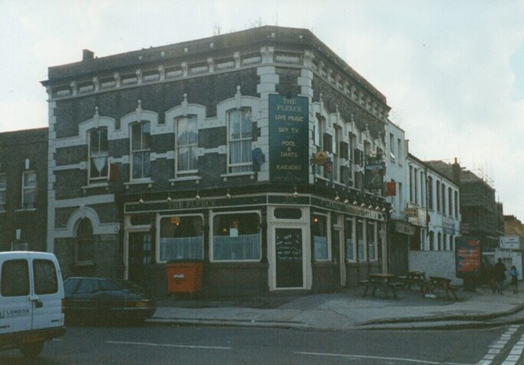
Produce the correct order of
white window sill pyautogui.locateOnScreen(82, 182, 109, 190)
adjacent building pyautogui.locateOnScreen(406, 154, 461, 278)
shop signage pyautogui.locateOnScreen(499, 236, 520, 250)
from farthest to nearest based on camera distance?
adjacent building pyautogui.locateOnScreen(406, 154, 461, 278) → shop signage pyautogui.locateOnScreen(499, 236, 520, 250) → white window sill pyautogui.locateOnScreen(82, 182, 109, 190)

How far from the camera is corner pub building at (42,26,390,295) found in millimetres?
23531

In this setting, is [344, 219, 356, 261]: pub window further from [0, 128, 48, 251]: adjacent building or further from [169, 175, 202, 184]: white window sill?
[0, 128, 48, 251]: adjacent building

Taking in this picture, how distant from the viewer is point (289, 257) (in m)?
23.4

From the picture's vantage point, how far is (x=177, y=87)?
1014 inches

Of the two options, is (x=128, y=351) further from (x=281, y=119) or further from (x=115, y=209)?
(x=115, y=209)

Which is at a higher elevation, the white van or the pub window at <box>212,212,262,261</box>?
the pub window at <box>212,212,262,261</box>

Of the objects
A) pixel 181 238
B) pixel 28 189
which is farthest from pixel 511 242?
pixel 28 189

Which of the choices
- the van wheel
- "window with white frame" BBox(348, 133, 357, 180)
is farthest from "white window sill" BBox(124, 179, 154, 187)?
the van wheel

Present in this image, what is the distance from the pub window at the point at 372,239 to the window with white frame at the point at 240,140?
9.26 meters

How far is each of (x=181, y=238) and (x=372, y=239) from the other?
35.5 feet

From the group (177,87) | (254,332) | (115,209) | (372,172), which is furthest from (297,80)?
(254,332)

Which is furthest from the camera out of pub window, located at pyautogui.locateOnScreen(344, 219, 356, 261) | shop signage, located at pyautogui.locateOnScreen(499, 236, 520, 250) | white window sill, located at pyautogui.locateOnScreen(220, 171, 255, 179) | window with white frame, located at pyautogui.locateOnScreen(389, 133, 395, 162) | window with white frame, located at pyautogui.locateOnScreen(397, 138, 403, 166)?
window with white frame, located at pyautogui.locateOnScreen(397, 138, 403, 166)

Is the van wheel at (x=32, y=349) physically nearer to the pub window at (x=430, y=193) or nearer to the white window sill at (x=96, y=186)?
the white window sill at (x=96, y=186)

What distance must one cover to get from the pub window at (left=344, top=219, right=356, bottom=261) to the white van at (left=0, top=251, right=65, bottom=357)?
17.1m
